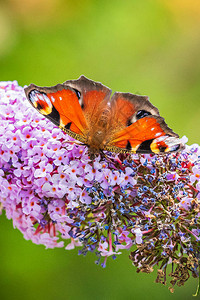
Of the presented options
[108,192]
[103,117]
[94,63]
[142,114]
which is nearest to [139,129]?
[142,114]

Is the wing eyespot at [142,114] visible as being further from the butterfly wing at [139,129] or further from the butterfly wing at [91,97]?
the butterfly wing at [91,97]

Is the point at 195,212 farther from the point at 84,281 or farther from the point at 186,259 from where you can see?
the point at 84,281

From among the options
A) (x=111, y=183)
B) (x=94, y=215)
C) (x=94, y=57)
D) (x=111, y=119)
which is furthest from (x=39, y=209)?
(x=94, y=57)

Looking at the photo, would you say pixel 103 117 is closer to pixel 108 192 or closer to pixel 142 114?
pixel 142 114

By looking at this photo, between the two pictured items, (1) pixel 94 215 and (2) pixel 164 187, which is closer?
(2) pixel 164 187

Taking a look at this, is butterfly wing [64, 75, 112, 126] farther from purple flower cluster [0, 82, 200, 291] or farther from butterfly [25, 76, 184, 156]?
purple flower cluster [0, 82, 200, 291]

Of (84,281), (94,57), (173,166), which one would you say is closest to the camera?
(173,166)

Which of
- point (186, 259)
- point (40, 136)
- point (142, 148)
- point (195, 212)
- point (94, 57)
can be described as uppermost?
point (94, 57)

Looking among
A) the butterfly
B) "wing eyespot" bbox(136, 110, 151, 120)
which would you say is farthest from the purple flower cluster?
"wing eyespot" bbox(136, 110, 151, 120)
